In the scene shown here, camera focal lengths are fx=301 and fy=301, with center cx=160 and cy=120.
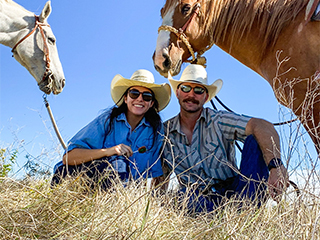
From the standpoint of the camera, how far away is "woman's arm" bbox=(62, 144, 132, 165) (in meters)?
2.49

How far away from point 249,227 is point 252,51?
187 centimetres

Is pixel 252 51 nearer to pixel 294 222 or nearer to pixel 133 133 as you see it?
pixel 133 133

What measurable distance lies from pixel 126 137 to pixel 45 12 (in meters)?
3.69

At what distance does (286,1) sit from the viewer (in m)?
2.57

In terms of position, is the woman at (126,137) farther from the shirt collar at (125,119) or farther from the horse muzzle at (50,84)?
the horse muzzle at (50,84)

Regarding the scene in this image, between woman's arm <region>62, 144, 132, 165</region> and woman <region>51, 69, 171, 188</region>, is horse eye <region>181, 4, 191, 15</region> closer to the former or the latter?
woman <region>51, 69, 171, 188</region>

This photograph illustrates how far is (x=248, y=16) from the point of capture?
278 cm

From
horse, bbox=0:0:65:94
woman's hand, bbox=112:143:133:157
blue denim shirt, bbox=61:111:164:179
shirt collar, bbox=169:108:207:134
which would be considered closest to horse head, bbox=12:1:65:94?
horse, bbox=0:0:65:94

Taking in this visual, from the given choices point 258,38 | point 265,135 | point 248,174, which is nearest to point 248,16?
point 258,38

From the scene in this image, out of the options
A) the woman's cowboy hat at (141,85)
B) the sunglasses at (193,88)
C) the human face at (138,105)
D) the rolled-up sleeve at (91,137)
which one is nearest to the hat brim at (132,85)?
the woman's cowboy hat at (141,85)

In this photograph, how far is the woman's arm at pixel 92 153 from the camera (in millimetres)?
2494

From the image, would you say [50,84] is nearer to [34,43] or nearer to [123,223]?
[34,43]

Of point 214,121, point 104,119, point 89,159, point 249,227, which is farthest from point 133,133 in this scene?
point 249,227

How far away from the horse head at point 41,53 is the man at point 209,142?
9.81 feet
